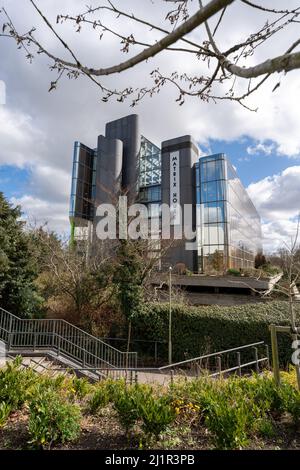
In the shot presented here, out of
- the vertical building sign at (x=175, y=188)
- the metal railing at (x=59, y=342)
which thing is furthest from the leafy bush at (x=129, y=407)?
the vertical building sign at (x=175, y=188)

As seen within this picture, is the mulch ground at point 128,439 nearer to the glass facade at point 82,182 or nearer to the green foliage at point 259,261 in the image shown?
the green foliage at point 259,261

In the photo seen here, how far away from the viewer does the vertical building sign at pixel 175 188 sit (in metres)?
28.6

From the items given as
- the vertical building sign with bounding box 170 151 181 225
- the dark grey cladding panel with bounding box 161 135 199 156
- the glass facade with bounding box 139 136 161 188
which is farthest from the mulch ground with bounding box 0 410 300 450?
the glass facade with bounding box 139 136 161 188

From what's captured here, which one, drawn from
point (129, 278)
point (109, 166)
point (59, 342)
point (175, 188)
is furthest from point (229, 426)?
point (109, 166)

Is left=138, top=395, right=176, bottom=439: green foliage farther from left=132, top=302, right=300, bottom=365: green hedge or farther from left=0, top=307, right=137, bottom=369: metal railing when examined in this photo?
left=132, top=302, right=300, bottom=365: green hedge

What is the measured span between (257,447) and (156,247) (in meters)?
12.6

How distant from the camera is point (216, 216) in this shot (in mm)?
26828

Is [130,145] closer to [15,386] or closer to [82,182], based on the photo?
[82,182]

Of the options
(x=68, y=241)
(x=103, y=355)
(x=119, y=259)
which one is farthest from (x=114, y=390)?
(x=68, y=241)

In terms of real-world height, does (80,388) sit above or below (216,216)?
below

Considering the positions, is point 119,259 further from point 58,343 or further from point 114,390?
point 114,390

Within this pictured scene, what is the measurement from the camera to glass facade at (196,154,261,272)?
26031mm

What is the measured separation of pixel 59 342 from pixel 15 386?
7008 mm
